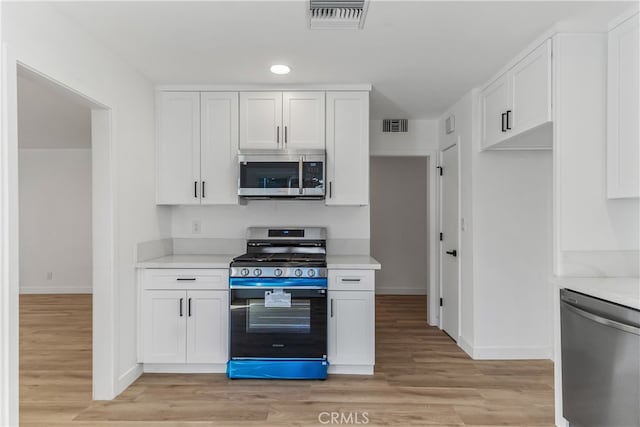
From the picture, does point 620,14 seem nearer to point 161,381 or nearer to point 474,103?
point 474,103

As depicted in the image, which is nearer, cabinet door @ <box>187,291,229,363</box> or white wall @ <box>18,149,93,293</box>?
cabinet door @ <box>187,291,229,363</box>

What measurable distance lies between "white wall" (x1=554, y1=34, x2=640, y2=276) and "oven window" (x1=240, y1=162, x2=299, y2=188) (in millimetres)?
1960

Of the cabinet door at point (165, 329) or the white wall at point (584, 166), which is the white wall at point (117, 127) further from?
the white wall at point (584, 166)

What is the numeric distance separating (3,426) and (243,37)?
7.86 feet

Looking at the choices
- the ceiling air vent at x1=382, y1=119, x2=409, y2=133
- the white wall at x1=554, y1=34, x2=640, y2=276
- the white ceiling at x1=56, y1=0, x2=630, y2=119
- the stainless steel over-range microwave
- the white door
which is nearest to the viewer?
the white ceiling at x1=56, y1=0, x2=630, y2=119

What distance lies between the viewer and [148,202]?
136 inches

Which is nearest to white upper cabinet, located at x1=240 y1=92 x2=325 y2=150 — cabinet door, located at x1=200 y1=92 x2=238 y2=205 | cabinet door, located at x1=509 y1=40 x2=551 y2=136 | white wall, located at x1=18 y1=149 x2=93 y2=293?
cabinet door, located at x1=200 y1=92 x2=238 y2=205

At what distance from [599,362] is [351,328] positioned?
165 cm

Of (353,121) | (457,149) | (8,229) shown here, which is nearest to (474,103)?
(457,149)

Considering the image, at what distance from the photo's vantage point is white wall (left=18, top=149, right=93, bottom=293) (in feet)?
20.7

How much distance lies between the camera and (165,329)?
324cm

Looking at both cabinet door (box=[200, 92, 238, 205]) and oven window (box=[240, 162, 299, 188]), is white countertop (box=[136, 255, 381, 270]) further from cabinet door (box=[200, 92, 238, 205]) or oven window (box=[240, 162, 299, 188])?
oven window (box=[240, 162, 299, 188])

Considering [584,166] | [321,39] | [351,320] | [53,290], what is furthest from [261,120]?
[53,290]

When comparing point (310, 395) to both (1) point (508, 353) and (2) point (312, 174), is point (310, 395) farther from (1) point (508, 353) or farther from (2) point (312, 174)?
(1) point (508, 353)
